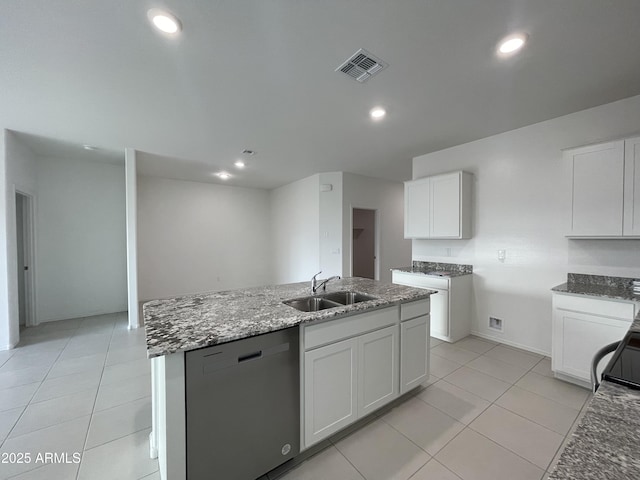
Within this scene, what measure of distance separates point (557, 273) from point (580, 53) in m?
2.17

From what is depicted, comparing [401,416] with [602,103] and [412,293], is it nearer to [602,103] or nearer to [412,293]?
[412,293]

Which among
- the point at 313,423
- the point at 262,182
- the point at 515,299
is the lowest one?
the point at 313,423

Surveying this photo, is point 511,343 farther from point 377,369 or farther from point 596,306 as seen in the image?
point 377,369

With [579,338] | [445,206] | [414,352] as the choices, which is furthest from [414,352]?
[445,206]

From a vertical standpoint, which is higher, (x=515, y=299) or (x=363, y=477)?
(x=515, y=299)

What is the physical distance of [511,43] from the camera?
1.79 meters

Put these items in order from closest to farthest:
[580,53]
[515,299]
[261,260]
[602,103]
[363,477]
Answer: [363,477]
[580,53]
[602,103]
[515,299]
[261,260]

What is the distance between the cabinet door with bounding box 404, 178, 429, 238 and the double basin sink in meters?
2.13

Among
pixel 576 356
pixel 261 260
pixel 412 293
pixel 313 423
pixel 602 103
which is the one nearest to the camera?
pixel 313 423

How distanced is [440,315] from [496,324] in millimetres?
735

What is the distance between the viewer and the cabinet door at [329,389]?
159 cm

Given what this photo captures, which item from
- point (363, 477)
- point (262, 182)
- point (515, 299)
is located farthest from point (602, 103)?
point (262, 182)

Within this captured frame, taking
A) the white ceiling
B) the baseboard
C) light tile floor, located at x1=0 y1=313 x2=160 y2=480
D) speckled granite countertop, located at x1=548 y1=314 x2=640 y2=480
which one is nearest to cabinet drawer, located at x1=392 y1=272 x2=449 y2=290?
the baseboard

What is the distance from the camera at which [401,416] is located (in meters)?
2.02
